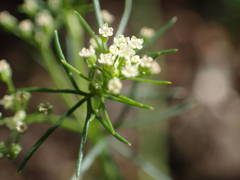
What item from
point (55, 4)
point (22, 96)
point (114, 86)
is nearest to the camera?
point (114, 86)

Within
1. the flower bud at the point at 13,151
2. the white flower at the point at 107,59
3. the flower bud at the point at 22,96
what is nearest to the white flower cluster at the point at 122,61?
the white flower at the point at 107,59

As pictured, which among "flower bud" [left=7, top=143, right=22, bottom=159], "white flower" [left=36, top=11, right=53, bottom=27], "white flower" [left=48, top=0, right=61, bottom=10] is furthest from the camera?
"white flower" [left=48, top=0, right=61, bottom=10]

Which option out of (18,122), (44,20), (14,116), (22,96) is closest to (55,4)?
(44,20)

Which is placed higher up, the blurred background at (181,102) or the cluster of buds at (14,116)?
the blurred background at (181,102)

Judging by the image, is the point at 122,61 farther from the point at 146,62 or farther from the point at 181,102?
the point at 181,102

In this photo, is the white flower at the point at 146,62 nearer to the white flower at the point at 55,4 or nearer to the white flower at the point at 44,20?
the white flower at the point at 44,20

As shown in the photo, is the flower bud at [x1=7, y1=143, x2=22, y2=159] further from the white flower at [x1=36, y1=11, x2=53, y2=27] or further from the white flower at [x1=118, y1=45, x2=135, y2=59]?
the white flower at [x1=36, y1=11, x2=53, y2=27]

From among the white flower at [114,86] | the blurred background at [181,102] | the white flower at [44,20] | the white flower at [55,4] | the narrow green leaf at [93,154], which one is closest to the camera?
the white flower at [114,86]

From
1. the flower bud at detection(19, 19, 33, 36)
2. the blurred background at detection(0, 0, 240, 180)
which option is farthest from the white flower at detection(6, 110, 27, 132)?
the blurred background at detection(0, 0, 240, 180)
